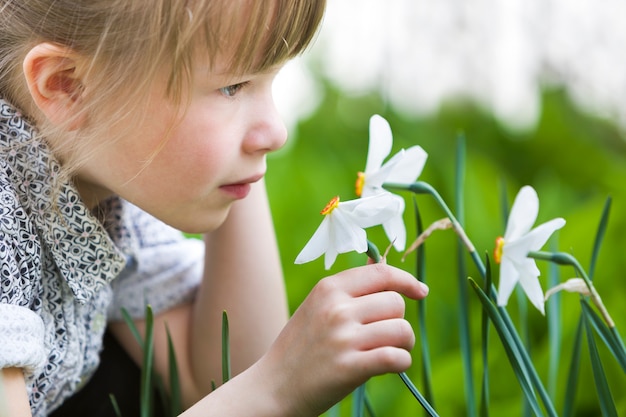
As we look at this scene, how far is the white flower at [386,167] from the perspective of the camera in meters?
0.81

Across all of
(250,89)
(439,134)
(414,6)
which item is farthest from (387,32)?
(250,89)

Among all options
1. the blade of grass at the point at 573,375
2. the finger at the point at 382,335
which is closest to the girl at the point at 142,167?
→ the finger at the point at 382,335

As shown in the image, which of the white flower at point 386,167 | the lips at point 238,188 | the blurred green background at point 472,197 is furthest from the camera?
the blurred green background at point 472,197

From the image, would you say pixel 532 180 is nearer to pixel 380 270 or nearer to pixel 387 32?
pixel 387 32

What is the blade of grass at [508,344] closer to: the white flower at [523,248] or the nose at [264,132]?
the white flower at [523,248]

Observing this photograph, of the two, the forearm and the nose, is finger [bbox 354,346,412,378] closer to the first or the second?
the nose

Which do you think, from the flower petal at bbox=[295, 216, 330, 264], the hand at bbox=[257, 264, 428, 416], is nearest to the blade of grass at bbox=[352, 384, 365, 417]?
the hand at bbox=[257, 264, 428, 416]

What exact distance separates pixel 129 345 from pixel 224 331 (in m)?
0.45

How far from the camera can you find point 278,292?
1188mm

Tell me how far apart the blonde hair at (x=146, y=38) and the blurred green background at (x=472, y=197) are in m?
0.33

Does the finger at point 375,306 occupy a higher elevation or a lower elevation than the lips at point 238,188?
lower

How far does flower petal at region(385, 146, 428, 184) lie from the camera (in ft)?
2.76

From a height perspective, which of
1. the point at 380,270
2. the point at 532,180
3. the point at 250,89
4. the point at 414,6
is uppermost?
the point at 414,6

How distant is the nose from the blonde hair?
48mm
